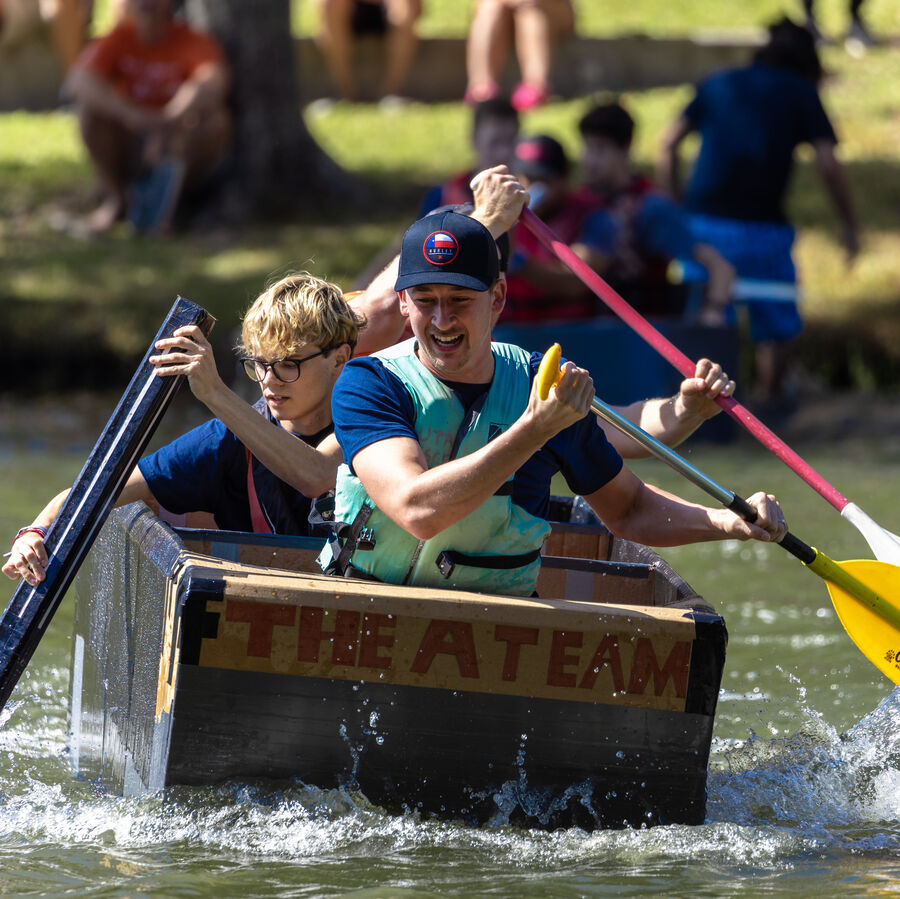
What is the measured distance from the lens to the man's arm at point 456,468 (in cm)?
302

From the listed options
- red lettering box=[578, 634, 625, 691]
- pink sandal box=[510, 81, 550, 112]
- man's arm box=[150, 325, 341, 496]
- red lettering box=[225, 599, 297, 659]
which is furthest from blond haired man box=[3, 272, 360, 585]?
pink sandal box=[510, 81, 550, 112]

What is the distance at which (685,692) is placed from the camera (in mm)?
3314

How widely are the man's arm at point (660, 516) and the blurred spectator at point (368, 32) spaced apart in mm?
10633

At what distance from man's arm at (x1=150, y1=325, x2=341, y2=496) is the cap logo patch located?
0.56 metres

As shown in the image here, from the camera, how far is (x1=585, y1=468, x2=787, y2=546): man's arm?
3.62 metres

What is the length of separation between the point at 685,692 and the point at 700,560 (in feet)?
12.2

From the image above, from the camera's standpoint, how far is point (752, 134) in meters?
8.76

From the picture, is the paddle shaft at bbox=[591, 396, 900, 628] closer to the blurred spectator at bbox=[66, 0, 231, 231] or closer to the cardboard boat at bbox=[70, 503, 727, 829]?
the cardboard boat at bbox=[70, 503, 727, 829]

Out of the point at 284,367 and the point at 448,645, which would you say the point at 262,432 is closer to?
the point at 284,367

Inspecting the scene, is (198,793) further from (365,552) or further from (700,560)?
(700,560)

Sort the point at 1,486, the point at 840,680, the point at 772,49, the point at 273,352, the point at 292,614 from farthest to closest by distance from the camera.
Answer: the point at 772,49 → the point at 1,486 → the point at 840,680 → the point at 273,352 → the point at 292,614

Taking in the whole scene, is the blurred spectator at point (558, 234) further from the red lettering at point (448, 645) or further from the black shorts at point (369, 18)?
the black shorts at point (369, 18)

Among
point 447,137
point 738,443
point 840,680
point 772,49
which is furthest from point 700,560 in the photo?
point 447,137

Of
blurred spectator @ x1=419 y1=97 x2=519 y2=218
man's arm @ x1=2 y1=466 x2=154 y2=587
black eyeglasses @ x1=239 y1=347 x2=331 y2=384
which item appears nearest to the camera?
man's arm @ x1=2 y1=466 x2=154 y2=587
